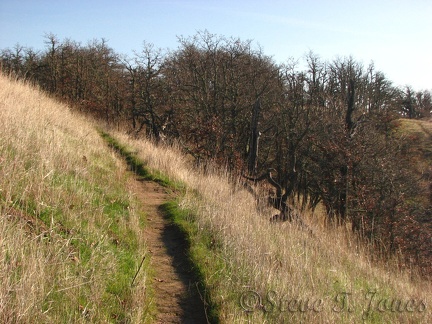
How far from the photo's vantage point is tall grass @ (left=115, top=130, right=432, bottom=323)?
380 cm

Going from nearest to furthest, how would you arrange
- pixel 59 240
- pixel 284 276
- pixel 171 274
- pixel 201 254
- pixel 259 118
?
1. pixel 59 240
2. pixel 284 276
3. pixel 171 274
4. pixel 201 254
5. pixel 259 118

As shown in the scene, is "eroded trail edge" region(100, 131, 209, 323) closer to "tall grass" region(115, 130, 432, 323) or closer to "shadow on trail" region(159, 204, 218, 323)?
"shadow on trail" region(159, 204, 218, 323)

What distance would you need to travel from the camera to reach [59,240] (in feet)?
11.2

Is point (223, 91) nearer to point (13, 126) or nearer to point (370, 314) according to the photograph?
point (13, 126)

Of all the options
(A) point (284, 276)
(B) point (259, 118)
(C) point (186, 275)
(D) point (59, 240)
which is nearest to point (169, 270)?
(C) point (186, 275)

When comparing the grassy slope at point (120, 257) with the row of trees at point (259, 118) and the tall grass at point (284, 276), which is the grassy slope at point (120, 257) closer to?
the tall grass at point (284, 276)

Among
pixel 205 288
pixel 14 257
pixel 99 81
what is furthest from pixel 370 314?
pixel 99 81

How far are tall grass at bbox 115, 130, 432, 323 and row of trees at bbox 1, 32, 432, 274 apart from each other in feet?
24.1

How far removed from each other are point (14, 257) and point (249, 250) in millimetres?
2727

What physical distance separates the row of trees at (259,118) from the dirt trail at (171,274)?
7.86 m

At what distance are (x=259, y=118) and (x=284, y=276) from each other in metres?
17.0

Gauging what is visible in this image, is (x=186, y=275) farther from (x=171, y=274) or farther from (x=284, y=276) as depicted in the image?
(x=284, y=276)

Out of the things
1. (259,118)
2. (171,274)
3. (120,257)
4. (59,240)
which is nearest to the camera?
(59,240)

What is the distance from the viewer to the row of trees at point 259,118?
54.7ft
